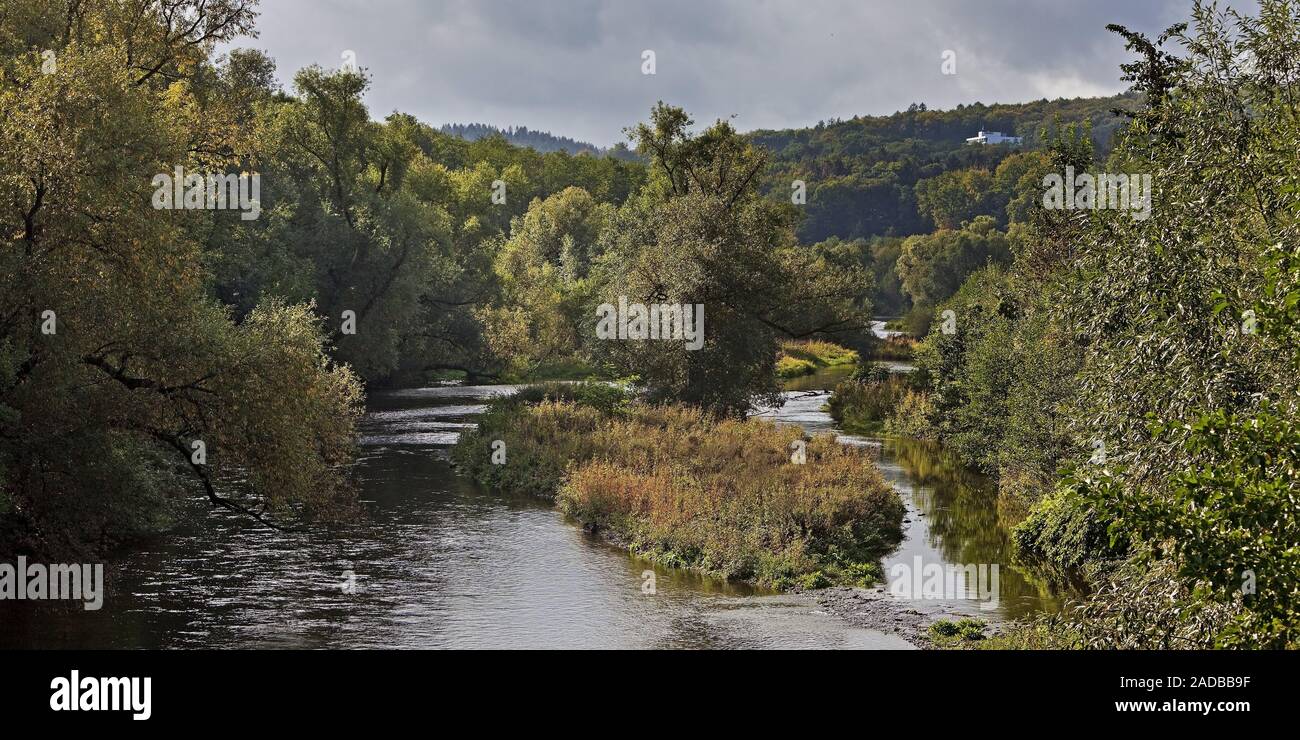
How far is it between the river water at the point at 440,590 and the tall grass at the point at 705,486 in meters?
1.11

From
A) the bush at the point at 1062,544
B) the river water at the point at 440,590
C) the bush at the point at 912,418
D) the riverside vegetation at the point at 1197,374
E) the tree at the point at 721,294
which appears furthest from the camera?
the bush at the point at 912,418

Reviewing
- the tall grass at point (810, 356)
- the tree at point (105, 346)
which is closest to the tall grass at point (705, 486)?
the tree at point (105, 346)

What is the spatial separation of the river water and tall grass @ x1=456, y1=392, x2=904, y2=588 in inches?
43.6

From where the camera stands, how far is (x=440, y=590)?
27.8 m

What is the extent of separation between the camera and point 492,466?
44.2 m

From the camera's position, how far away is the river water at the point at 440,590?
23734mm

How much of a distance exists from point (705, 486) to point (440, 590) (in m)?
11.8

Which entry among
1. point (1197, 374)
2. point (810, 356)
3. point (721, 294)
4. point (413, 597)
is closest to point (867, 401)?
point (721, 294)
